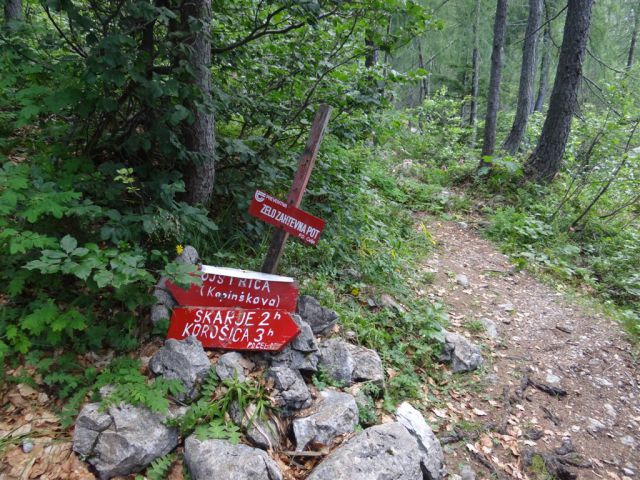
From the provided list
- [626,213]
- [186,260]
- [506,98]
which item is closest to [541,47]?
[506,98]

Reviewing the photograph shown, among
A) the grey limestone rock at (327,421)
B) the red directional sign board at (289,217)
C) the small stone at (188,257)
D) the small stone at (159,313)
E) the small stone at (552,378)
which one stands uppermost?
the red directional sign board at (289,217)

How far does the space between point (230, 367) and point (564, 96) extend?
904 centimetres

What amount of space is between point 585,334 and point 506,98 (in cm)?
2121

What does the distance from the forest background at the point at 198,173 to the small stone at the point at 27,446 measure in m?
0.22

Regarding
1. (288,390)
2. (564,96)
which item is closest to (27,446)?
(288,390)

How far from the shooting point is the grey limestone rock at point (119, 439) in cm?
232

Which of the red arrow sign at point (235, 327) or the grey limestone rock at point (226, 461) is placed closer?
the grey limestone rock at point (226, 461)

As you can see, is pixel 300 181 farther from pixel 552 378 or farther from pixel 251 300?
pixel 552 378

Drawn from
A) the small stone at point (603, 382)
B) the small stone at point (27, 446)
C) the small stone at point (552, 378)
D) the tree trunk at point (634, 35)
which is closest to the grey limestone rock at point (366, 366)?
the small stone at point (552, 378)

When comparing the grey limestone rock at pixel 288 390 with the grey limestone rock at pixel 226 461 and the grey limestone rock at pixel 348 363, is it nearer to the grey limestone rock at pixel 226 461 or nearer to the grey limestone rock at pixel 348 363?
the grey limestone rock at pixel 348 363

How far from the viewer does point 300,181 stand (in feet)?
11.5

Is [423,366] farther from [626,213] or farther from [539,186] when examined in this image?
[626,213]

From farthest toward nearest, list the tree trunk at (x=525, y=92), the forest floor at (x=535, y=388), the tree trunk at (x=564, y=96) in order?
→ the tree trunk at (x=525, y=92) < the tree trunk at (x=564, y=96) < the forest floor at (x=535, y=388)

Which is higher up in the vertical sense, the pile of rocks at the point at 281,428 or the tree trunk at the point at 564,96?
the tree trunk at the point at 564,96
